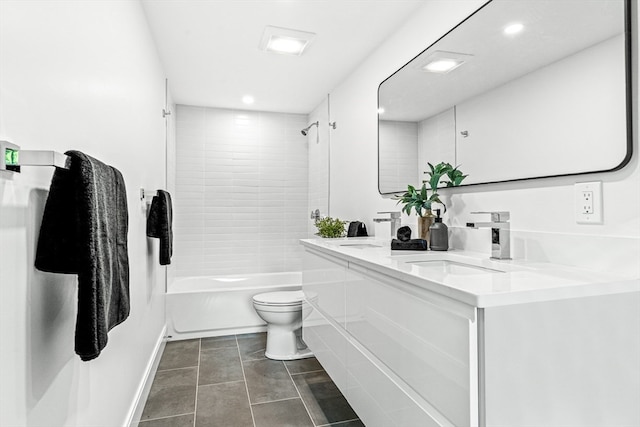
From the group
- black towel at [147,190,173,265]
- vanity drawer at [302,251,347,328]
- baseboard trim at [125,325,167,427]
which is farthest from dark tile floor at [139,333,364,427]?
black towel at [147,190,173,265]

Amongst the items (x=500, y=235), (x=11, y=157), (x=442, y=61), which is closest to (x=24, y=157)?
(x=11, y=157)

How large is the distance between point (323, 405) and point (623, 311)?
65.4 inches

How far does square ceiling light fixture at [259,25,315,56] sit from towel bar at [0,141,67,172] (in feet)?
6.32

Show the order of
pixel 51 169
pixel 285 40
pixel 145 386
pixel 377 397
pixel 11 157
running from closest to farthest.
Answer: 1. pixel 11 157
2. pixel 51 169
3. pixel 377 397
4. pixel 145 386
5. pixel 285 40

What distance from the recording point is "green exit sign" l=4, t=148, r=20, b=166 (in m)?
0.74

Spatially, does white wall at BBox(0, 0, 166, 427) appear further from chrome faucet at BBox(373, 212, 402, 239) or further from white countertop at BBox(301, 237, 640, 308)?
chrome faucet at BBox(373, 212, 402, 239)

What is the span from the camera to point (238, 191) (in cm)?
422

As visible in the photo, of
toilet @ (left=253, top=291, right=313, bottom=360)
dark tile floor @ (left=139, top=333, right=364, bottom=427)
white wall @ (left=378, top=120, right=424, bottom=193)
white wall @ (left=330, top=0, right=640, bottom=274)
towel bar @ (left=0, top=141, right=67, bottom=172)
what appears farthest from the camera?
toilet @ (left=253, top=291, right=313, bottom=360)

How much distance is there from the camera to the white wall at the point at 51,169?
781mm

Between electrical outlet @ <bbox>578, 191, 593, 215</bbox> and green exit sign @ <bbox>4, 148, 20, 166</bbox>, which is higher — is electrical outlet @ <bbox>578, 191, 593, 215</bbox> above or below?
below

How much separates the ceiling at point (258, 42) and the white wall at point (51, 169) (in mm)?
434

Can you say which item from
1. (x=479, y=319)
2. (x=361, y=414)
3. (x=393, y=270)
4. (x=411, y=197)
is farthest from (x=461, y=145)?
(x=361, y=414)

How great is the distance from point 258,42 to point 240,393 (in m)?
2.28

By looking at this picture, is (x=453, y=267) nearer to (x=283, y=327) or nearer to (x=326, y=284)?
(x=326, y=284)
